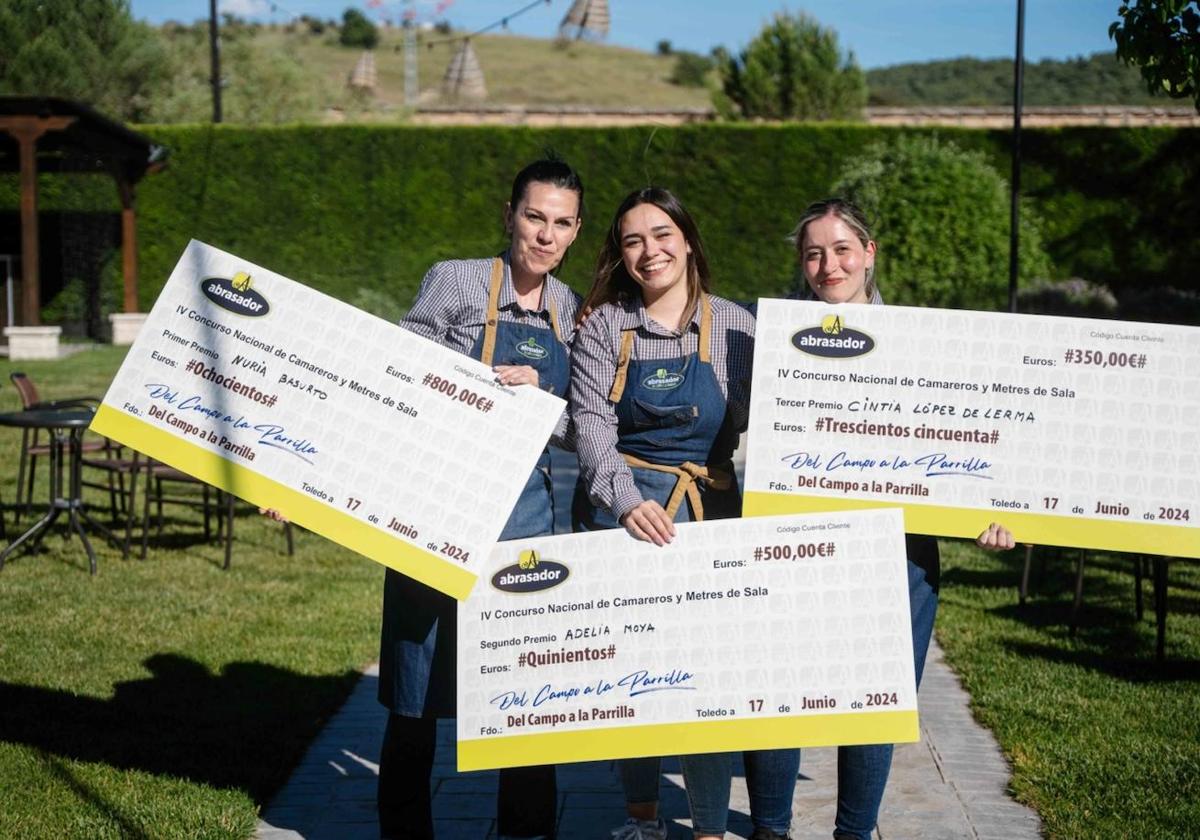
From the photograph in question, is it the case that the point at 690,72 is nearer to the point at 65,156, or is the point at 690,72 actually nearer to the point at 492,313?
the point at 65,156

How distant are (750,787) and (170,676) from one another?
3.03 m

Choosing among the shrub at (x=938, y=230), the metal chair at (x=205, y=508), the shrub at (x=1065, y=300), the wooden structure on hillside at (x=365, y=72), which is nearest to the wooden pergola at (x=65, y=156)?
the shrub at (x=938, y=230)

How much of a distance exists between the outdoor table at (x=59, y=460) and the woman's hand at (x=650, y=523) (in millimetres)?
5050

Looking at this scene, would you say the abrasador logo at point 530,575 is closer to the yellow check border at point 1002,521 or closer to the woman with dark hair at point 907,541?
the yellow check border at point 1002,521

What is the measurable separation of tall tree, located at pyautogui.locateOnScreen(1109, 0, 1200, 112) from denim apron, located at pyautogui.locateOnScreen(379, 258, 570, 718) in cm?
409

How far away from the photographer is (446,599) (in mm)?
3438

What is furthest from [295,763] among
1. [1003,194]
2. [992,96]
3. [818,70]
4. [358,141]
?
[992,96]

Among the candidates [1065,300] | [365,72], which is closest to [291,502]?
[1065,300]

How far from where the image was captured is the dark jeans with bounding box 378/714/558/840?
11.5 feet

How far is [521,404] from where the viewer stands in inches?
123

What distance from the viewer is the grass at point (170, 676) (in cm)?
415

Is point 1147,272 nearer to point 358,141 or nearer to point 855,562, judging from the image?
point 358,141

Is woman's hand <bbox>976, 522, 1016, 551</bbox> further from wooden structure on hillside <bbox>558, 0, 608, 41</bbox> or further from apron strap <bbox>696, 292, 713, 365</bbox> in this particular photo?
wooden structure on hillside <bbox>558, 0, 608, 41</bbox>

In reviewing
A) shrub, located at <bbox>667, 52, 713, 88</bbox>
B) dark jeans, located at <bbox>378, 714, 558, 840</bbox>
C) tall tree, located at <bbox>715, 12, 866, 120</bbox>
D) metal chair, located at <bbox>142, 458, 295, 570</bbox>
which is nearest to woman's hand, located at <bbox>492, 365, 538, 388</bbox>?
dark jeans, located at <bbox>378, 714, 558, 840</bbox>
